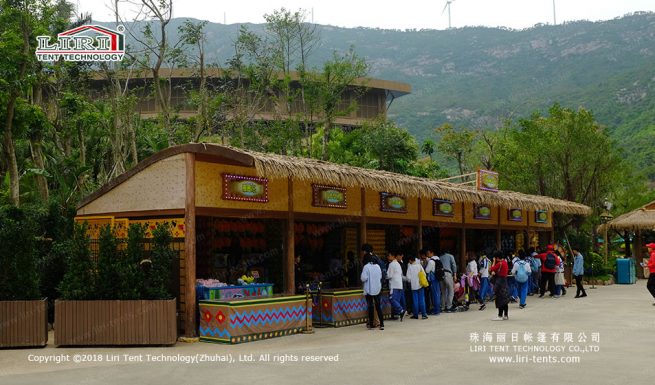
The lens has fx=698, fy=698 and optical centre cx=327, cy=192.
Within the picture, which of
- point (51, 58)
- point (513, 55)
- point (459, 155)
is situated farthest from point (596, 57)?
point (51, 58)

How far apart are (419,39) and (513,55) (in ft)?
91.4

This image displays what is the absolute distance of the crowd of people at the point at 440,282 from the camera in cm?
1334

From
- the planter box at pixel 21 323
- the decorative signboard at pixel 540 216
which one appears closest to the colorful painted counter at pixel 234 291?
the planter box at pixel 21 323

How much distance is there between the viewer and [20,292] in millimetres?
11070

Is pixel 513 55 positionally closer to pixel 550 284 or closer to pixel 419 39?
pixel 419 39

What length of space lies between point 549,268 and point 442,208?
147 inches

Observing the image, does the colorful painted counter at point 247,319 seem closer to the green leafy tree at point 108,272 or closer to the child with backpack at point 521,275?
the green leafy tree at point 108,272

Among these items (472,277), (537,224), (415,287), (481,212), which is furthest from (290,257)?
(537,224)

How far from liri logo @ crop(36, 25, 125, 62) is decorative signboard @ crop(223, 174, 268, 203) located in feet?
28.5

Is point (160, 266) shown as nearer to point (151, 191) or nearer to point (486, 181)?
point (151, 191)

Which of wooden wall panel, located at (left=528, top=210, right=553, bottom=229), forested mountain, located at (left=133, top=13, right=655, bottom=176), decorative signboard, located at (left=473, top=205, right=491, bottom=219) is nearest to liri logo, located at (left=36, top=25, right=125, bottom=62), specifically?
decorative signboard, located at (left=473, top=205, right=491, bottom=219)

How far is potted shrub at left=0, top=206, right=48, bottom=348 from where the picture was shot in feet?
35.9

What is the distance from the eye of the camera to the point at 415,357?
9.52m

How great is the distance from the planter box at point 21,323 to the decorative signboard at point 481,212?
13715mm
